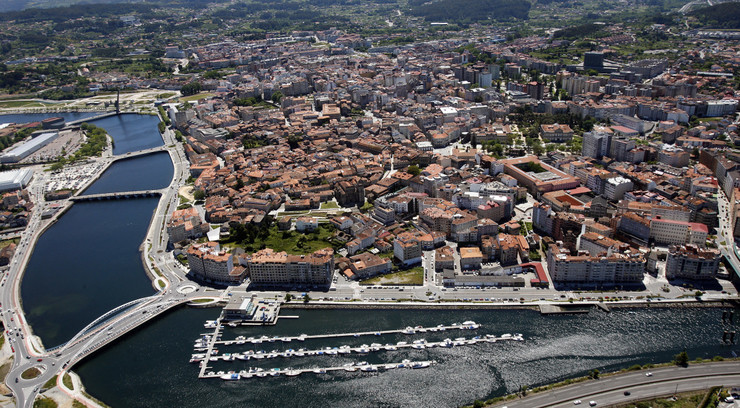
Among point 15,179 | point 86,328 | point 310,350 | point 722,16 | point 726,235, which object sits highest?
point 722,16

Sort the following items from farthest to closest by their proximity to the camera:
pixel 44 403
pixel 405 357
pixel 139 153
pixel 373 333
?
pixel 139 153 → pixel 373 333 → pixel 405 357 → pixel 44 403

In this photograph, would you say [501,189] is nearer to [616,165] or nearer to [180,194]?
[616,165]

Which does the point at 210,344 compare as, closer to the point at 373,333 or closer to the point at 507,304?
the point at 373,333

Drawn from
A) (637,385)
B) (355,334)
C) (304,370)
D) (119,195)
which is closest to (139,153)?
(119,195)

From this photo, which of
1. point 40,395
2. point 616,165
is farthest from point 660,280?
point 40,395

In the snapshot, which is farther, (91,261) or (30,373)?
(91,261)

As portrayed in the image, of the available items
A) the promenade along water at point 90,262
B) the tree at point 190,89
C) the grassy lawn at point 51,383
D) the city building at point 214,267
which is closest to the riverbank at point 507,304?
the city building at point 214,267

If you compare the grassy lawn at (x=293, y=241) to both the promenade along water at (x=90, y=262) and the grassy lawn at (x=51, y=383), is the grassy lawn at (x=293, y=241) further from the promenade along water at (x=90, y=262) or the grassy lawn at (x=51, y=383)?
the grassy lawn at (x=51, y=383)
